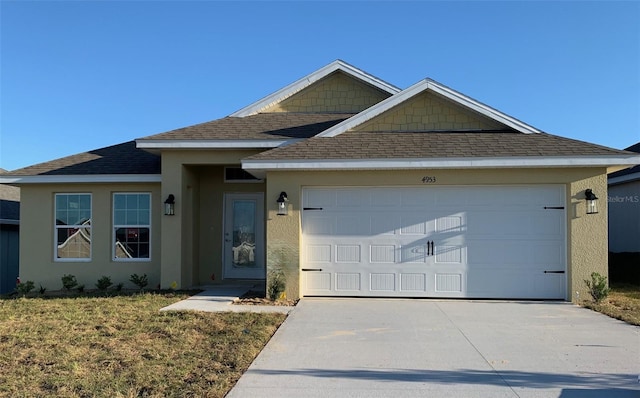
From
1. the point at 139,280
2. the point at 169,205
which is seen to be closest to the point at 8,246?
the point at 139,280

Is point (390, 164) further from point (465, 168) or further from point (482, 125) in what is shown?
point (482, 125)

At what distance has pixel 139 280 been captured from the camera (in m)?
10.9

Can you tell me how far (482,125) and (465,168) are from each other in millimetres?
1748

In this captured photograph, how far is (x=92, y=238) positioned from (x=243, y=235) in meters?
3.73

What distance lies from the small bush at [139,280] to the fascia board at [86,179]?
2.31 metres

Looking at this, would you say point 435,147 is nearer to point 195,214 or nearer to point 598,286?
point 598,286

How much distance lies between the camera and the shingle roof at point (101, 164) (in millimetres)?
11328

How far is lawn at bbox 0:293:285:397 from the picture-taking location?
4.52 meters

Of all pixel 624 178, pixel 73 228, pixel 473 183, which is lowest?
pixel 73 228

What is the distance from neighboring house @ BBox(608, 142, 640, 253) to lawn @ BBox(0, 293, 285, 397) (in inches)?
509

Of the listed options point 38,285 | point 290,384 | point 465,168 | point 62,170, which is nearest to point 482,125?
point 465,168

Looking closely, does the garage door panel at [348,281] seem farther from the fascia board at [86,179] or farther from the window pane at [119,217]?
the window pane at [119,217]

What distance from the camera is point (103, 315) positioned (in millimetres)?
7684

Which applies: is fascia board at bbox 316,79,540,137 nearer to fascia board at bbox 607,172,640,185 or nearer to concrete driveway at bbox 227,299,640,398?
concrete driveway at bbox 227,299,640,398
